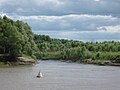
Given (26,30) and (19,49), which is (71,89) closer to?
(19,49)

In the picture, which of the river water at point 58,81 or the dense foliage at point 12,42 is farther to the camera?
the dense foliage at point 12,42

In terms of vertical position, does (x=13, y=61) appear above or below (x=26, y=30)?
below

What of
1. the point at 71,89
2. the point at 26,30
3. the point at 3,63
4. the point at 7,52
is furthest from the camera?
the point at 26,30

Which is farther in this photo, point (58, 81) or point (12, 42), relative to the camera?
point (12, 42)

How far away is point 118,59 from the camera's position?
171125mm

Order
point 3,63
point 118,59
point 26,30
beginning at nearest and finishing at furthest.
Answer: point 3,63, point 26,30, point 118,59

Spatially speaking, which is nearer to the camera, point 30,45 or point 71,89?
point 71,89

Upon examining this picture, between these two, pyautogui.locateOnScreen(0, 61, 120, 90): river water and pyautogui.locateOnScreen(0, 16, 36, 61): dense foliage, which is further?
pyautogui.locateOnScreen(0, 16, 36, 61): dense foliage

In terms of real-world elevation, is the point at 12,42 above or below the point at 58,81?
above

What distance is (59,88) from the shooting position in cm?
5769

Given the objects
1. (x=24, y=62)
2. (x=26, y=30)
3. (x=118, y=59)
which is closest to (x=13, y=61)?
(x=24, y=62)

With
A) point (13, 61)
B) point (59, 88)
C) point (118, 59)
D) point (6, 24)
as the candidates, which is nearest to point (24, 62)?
point (13, 61)

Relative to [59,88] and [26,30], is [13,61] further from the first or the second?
[59,88]

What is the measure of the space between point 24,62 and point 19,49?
206 inches
